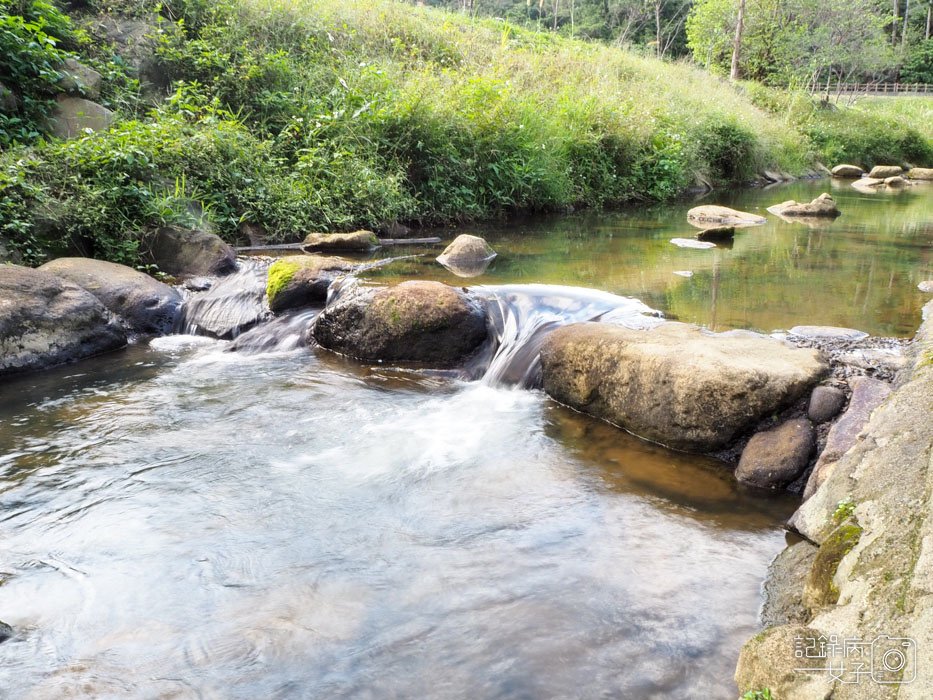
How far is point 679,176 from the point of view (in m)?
14.4

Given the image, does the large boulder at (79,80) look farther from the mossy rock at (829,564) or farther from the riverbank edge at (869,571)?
the mossy rock at (829,564)

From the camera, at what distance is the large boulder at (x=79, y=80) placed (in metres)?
8.60

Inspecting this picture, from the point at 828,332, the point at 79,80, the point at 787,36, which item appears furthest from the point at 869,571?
the point at 787,36

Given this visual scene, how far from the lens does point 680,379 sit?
3871 mm

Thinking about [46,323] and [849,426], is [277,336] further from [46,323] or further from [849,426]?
[849,426]

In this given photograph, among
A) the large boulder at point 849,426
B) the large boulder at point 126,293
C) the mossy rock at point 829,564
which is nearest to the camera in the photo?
the mossy rock at point 829,564

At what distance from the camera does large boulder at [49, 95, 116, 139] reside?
8234 mm

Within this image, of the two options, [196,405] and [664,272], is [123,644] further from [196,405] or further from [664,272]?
[664,272]

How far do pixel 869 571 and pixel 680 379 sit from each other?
1941 millimetres

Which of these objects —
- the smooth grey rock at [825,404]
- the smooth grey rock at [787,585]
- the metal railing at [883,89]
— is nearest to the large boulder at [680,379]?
the smooth grey rock at [825,404]

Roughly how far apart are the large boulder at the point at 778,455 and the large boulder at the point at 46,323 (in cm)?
511

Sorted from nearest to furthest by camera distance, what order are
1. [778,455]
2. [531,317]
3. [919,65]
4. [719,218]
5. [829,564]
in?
[829,564] → [778,455] → [531,317] → [719,218] → [919,65]

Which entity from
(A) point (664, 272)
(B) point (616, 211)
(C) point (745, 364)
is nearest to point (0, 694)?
(C) point (745, 364)

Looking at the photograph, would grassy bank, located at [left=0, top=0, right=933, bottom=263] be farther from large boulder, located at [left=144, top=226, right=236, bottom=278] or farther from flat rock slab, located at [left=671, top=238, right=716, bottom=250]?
flat rock slab, located at [left=671, top=238, right=716, bottom=250]
